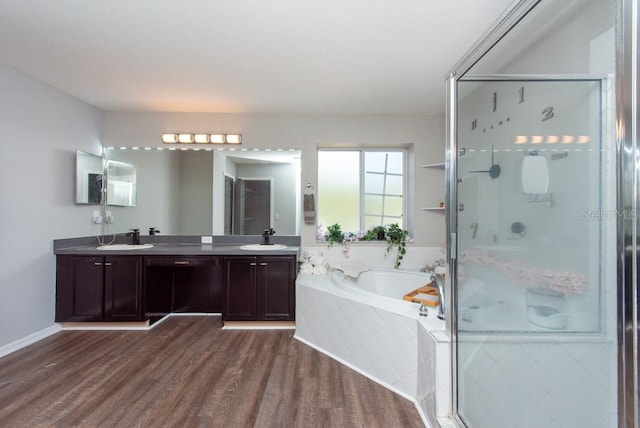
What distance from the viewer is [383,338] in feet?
6.72

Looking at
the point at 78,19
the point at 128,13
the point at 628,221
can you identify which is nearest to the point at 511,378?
the point at 628,221

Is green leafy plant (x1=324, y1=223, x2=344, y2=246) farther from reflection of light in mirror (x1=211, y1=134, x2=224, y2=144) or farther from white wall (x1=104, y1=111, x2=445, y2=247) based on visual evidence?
reflection of light in mirror (x1=211, y1=134, x2=224, y2=144)

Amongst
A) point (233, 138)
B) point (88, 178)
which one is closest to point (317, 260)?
point (233, 138)

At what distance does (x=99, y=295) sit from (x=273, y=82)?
2.67 metres

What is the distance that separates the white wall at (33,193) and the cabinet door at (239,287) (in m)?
1.66

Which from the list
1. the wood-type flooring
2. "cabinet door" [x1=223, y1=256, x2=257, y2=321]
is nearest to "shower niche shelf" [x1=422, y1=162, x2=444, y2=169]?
"cabinet door" [x1=223, y1=256, x2=257, y2=321]

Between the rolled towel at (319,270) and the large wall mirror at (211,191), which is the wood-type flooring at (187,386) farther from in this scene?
the large wall mirror at (211,191)

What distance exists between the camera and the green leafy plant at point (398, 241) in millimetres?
3426

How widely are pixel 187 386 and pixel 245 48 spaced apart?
2.39 meters

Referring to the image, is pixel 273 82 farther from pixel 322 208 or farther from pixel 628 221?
pixel 628 221

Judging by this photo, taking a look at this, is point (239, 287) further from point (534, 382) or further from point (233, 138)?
point (534, 382)

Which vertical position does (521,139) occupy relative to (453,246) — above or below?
above

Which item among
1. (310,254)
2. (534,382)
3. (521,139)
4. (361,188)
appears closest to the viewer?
(534,382)

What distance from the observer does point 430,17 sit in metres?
1.77
